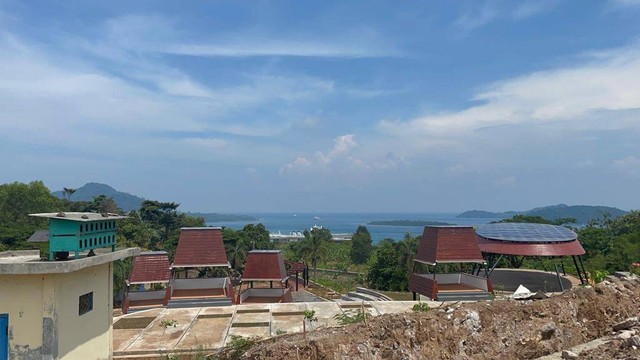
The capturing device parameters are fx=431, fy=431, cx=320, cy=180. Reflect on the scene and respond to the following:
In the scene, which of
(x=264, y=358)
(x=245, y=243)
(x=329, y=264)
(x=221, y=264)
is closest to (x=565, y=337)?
(x=264, y=358)

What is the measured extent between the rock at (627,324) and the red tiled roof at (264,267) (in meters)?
17.6

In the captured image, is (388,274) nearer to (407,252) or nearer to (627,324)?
(407,252)

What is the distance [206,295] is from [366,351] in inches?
697

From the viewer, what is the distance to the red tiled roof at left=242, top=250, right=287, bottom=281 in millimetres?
26906

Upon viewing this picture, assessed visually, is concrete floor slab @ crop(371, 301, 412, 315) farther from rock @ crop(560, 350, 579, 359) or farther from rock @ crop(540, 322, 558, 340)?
rock @ crop(560, 350, 579, 359)

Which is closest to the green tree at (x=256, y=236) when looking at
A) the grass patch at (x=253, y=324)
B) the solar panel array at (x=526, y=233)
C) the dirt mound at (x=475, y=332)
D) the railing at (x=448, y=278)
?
the railing at (x=448, y=278)

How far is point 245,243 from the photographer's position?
63938 mm

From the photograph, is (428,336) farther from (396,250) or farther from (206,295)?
(396,250)

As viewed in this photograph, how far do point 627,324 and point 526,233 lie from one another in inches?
644

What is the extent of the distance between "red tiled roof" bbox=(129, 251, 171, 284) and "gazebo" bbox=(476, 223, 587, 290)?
67.6ft

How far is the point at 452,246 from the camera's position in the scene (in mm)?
26547

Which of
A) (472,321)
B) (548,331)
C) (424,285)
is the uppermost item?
(472,321)

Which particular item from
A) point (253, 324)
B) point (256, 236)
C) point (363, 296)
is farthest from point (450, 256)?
point (256, 236)

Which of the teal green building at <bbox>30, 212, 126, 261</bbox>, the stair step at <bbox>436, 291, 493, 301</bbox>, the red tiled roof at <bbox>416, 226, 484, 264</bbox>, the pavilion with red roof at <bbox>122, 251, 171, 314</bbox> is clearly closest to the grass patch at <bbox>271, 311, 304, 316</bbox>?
the pavilion with red roof at <bbox>122, 251, 171, 314</bbox>
